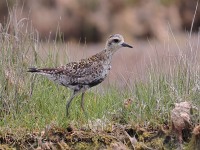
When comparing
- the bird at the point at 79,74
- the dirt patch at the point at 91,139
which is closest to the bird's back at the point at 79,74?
the bird at the point at 79,74

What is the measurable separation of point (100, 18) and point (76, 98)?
12515mm

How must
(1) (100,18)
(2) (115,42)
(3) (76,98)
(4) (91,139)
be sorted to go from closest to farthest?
1. (4) (91,139)
2. (2) (115,42)
3. (3) (76,98)
4. (1) (100,18)

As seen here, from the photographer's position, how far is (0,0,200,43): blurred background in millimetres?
23094

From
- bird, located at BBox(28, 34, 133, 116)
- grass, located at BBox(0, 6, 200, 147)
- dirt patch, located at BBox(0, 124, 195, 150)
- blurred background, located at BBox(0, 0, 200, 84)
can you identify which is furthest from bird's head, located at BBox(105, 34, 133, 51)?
blurred background, located at BBox(0, 0, 200, 84)

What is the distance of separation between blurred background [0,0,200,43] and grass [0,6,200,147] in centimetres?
1195

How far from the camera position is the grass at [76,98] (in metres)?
9.82

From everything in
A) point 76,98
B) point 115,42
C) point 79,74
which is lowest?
point 76,98

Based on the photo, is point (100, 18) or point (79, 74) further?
point (100, 18)

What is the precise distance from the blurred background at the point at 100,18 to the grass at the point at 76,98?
1195 cm

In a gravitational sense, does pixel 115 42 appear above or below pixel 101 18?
below

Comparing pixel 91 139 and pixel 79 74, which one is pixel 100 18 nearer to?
pixel 79 74

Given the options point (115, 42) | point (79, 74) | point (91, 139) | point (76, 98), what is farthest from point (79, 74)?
point (91, 139)

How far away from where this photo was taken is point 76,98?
1102 cm

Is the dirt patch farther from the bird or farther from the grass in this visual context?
the bird
